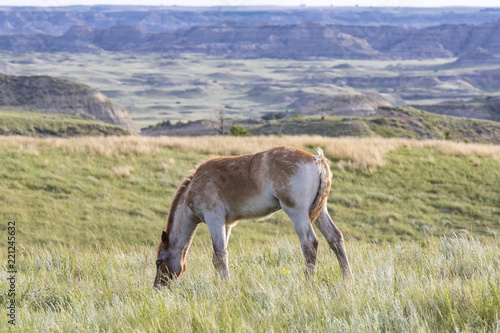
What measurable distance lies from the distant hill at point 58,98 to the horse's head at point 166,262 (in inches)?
4983

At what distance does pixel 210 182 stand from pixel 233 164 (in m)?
0.36

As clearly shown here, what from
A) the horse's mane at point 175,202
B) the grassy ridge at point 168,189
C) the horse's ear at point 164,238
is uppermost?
the horse's mane at point 175,202

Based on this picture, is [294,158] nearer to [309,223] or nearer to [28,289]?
[309,223]

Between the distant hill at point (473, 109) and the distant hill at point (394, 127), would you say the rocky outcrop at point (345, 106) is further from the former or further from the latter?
the distant hill at point (473, 109)

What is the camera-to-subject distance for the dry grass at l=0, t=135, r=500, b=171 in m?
22.5

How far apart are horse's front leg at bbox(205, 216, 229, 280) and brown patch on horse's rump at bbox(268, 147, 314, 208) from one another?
837 millimetres

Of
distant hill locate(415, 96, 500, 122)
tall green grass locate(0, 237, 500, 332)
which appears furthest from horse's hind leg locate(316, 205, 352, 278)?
distant hill locate(415, 96, 500, 122)

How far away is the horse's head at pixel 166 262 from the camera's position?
271 inches

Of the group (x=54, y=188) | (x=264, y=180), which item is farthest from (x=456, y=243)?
(x=54, y=188)

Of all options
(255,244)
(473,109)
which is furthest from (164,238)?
(473,109)

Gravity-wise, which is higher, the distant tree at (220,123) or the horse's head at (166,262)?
the horse's head at (166,262)

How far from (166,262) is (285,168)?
196cm

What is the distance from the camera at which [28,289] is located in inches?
281

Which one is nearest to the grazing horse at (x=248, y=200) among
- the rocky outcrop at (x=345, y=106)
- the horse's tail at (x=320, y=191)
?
the horse's tail at (x=320, y=191)
